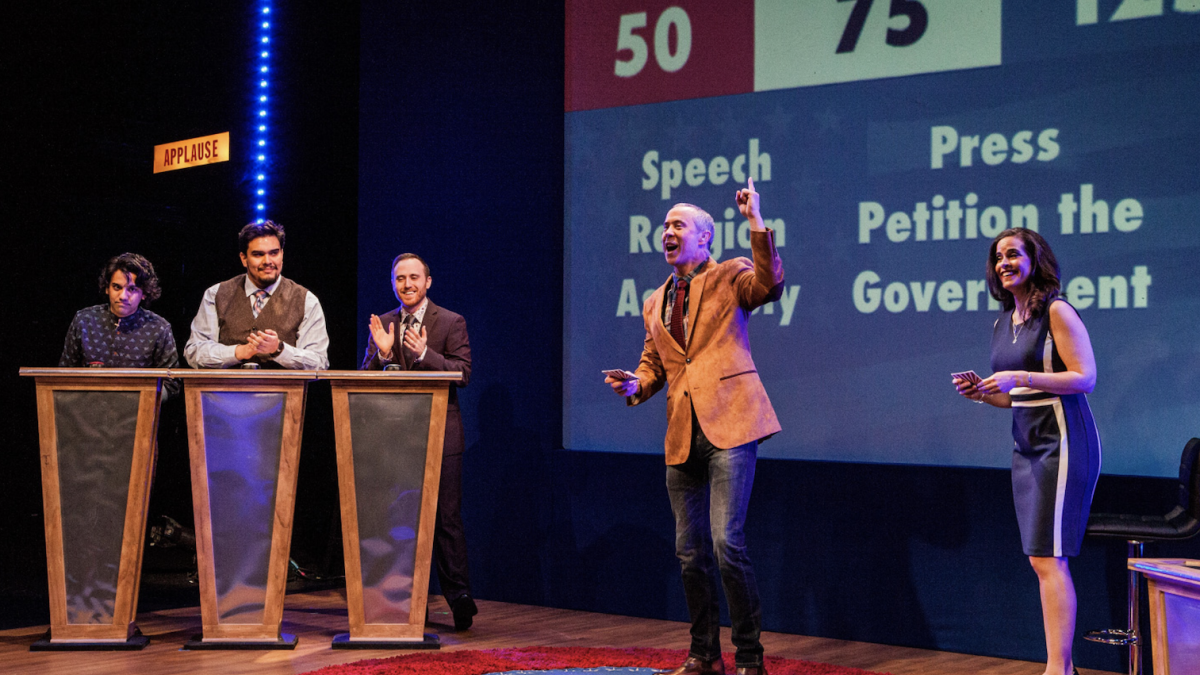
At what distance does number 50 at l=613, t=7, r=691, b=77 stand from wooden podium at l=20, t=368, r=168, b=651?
2650 millimetres

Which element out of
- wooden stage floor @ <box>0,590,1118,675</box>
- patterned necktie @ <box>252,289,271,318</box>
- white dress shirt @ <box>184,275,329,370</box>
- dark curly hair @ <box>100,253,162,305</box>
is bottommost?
wooden stage floor @ <box>0,590,1118,675</box>

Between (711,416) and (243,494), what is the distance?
1.79 meters

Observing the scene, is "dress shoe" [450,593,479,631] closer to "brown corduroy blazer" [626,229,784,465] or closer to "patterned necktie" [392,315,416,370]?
"patterned necktie" [392,315,416,370]

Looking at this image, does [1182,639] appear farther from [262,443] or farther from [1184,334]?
[262,443]

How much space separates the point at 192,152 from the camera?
22.0ft

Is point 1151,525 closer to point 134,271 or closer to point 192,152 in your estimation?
point 134,271

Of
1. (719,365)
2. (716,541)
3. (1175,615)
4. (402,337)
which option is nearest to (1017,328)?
(719,365)

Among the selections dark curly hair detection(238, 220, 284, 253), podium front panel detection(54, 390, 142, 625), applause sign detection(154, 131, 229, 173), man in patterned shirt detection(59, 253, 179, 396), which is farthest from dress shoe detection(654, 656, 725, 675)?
applause sign detection(154, 131, 229, 173)

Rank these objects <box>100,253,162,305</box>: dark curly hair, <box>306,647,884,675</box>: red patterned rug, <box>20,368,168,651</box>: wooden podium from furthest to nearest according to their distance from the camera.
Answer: <box>100,253,162,305</box>: dark curly hair → <box>20,368,168,651</box>: wooden podium → <box>306,647,884,675</box>: red patterned rug

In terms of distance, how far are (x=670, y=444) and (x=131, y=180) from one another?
4.65 meters

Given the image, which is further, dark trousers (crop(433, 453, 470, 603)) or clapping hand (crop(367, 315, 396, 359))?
dark trousers (crop(433, 453, 470, 603))

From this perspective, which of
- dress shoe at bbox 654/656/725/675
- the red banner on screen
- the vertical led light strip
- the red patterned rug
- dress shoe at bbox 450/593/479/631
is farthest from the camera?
the vertical led light strip

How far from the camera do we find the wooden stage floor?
381cm

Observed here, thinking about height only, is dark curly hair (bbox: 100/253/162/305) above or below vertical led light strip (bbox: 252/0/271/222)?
below
